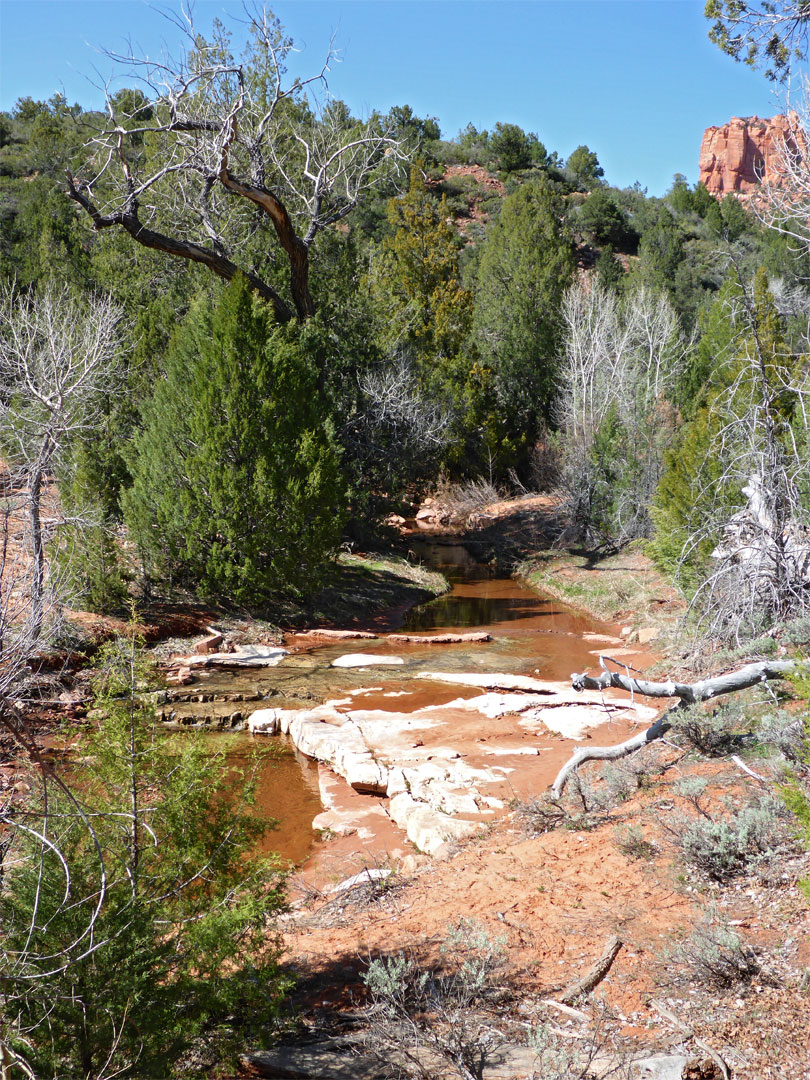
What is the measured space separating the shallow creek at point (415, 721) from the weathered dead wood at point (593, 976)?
2015mm

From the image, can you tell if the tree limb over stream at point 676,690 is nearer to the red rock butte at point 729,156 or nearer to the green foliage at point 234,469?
the green foliage at point 234,469

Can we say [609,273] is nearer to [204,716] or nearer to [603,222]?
[603,222]

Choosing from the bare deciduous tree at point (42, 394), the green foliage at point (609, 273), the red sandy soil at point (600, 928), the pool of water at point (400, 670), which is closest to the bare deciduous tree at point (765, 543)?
the red sandy soil at point (600, 928)

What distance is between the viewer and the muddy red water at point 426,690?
25.7ft

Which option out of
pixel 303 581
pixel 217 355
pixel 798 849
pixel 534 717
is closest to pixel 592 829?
pixel 798 849

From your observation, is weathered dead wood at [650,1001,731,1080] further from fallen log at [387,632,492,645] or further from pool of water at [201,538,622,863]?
fallen log at [387,632,492,645]

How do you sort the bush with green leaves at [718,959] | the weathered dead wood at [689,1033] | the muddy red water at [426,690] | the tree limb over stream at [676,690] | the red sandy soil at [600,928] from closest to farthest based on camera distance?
the weathered dead wood at [689,1033], the red sandy soil at [600,928], the bush with green leaves at [718,959], the tree limb over stream at [676,690], the muddy red water at [426,690]

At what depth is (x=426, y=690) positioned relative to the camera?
1191cm

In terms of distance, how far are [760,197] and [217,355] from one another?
32.8 feet

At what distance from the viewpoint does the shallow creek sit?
25.8 feet

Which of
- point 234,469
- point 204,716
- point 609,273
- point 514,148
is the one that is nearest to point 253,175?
point 234,469

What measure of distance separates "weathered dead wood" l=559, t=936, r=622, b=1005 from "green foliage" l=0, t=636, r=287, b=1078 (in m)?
1.48

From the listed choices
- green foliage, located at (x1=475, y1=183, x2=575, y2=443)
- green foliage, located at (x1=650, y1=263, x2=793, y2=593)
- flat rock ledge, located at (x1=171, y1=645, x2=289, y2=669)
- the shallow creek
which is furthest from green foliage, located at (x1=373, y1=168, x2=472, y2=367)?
flat rock ledge, located at (x1=171, y1=645, x2=289, y2=669)

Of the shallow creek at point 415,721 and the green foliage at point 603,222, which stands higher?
the green foliage at point 603,222
